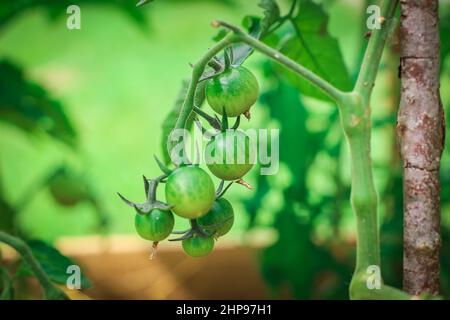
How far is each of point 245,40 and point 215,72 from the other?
72 millimetres

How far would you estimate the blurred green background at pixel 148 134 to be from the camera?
1.32m

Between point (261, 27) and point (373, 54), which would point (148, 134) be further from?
point (373, 54)

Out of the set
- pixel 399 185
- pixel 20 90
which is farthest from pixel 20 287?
pixel 399 185

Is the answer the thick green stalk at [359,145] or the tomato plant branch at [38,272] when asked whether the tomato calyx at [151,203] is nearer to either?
the thick green stalk at [359,145]

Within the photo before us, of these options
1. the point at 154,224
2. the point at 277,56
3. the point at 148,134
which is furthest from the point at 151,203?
the point at 148,134

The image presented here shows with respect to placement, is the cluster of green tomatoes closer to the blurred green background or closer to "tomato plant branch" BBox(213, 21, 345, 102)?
"tomato plant branch" BBox(213, 21, 345, 102)

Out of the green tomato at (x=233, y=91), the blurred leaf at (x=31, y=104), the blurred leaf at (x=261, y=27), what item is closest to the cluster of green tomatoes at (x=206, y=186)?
the green tomato at (x=233, y=91)

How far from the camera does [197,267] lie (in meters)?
1.72

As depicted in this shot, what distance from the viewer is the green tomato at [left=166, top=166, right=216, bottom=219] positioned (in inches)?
20.5

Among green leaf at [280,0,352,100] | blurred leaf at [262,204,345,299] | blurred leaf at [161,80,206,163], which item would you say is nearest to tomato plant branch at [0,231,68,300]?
blurred leaf at [161,80,206,163]

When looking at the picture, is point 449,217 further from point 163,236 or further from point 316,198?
point 163,236

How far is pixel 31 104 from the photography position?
132cm

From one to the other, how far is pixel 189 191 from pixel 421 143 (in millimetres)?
214

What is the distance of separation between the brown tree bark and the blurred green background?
45mm
